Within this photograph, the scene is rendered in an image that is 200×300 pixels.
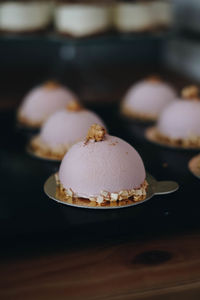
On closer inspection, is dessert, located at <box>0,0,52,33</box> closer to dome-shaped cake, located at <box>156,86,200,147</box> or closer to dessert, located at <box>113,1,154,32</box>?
dessert, located at <box>113,1,154,32</box>

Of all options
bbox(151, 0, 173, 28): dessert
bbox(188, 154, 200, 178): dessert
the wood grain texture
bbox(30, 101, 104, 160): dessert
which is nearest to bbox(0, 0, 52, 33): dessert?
bbox(151, 0, 173, 28): dessert

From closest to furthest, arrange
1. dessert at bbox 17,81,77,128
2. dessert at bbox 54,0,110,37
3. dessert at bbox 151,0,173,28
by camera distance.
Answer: dessert at bbox 17,81,77,128 < dessert at bbox 54,0,110,37 < dessert at bbox 151,0,173,28

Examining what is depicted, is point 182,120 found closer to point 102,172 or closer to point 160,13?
point 102,172

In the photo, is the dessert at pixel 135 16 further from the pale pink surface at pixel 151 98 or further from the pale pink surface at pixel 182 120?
the pale pink surface at pixel 182 120

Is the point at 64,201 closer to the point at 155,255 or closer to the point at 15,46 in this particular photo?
the point at 155,255

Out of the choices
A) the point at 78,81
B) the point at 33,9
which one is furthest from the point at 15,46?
the point at 33,9

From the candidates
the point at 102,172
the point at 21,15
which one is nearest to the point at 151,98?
the point at 21,15

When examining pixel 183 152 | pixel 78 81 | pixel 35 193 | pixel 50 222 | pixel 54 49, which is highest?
pixel 54 49
